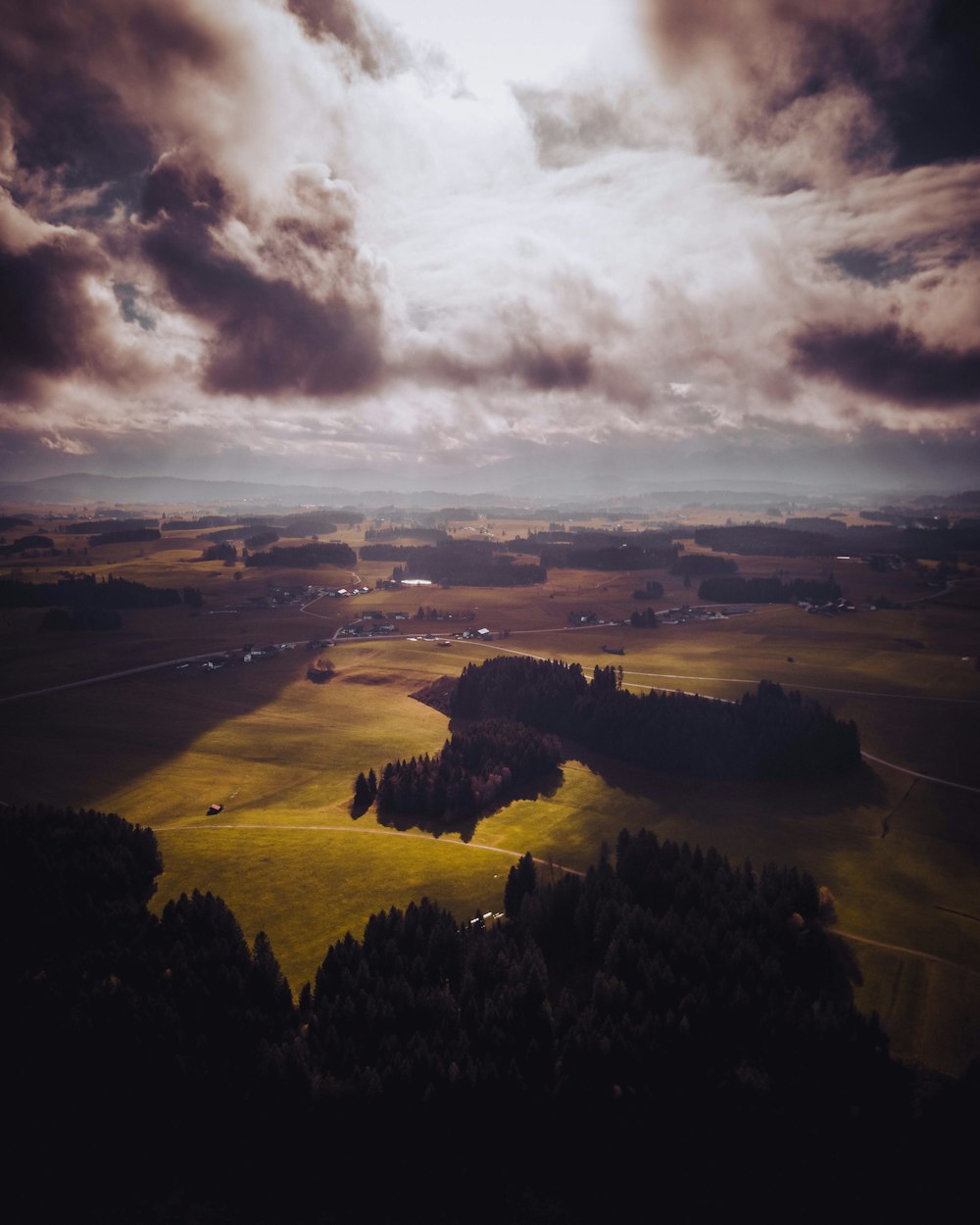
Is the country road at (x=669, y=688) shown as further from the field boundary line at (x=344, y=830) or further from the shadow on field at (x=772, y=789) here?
the field boundary line at (x=344, y=830)

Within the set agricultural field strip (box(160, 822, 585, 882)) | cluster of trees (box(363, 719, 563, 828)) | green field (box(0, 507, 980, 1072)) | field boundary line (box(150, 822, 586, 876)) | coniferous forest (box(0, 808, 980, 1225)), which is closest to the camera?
coniferous forest (box(0, 808, 980, 1225))

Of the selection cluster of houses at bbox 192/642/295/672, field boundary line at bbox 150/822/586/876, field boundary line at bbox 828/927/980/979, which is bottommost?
field boundary line at bbox 150/822/586/876

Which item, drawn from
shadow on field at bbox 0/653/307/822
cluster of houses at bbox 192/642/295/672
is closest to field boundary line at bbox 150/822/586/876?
shadow on field at bbox 0/653/307/822

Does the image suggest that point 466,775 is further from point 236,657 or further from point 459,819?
point 236,657

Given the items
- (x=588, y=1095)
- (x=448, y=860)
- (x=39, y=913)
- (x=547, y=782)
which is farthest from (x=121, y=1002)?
(x=547, y=782)

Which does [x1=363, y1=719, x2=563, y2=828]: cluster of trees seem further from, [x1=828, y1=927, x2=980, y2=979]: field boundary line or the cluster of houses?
the cluster of houses

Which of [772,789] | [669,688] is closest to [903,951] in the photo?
[772,789]

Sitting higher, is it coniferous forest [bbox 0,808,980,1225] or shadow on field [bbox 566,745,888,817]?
coniferous forest [bbox 0,808,980,1225]

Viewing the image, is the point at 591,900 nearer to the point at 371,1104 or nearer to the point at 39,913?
the point at 371,1104
